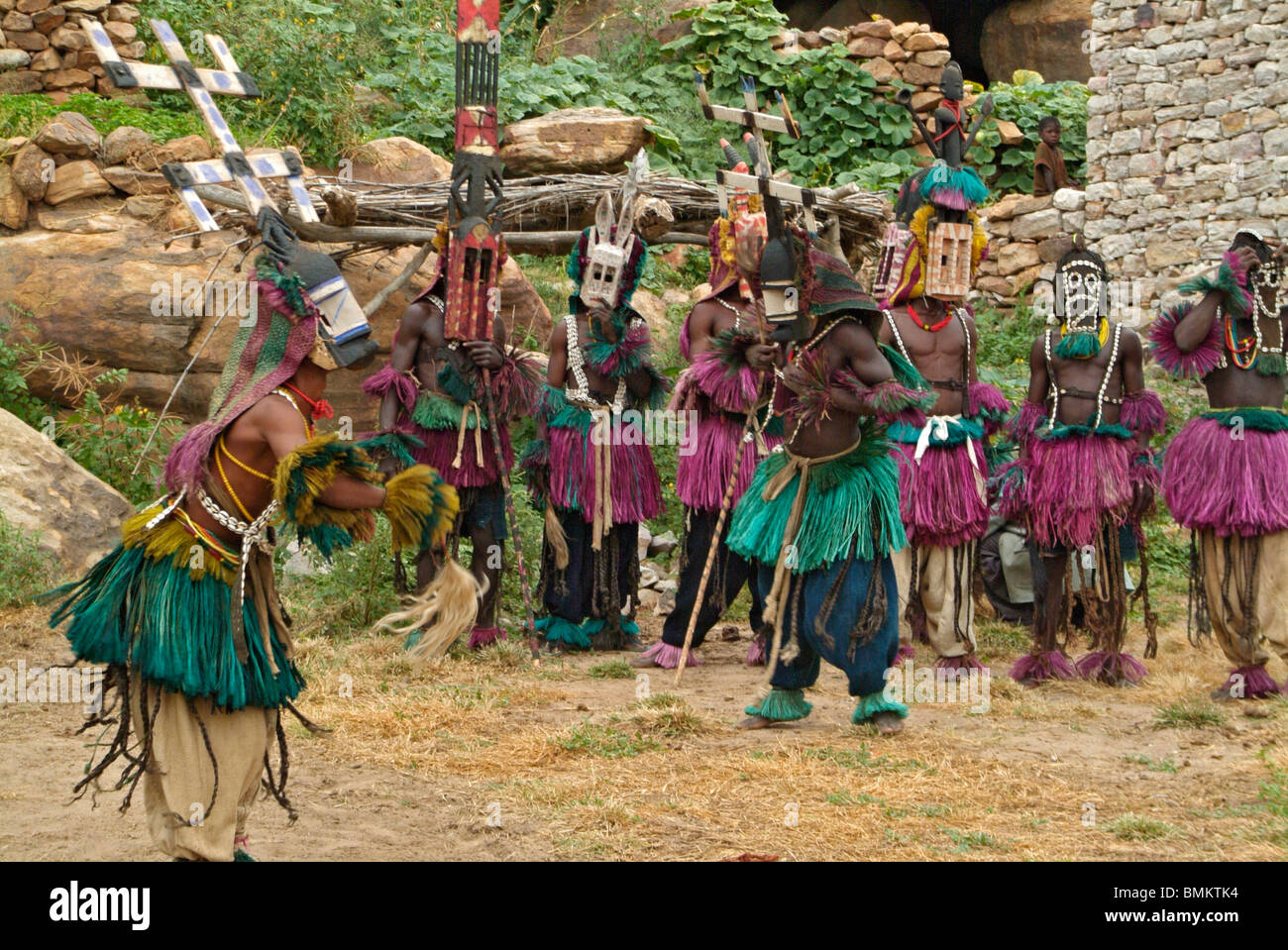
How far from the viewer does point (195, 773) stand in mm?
3805

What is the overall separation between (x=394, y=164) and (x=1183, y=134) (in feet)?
22.7

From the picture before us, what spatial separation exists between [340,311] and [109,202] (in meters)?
7.22

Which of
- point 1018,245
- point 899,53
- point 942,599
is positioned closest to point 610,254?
point 942,599

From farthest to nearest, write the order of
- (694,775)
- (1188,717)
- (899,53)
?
1. (899,53)
2. (1188,717)
3. (694,775)

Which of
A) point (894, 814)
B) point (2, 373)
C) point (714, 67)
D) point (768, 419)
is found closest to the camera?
point (894, 814)

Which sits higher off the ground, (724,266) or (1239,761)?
(724,266)

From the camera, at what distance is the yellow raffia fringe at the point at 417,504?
12.4 feet

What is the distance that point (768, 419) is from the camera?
23.7ft

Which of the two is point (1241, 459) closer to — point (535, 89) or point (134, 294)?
point (134, 294)

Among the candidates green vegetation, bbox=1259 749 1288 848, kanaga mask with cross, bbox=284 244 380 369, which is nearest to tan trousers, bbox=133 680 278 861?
kanaga mask with cross, bbox=284 244 380 369

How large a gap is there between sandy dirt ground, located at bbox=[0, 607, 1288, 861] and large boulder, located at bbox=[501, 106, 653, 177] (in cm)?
589

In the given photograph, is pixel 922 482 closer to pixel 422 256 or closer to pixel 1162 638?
pixel 1162 638

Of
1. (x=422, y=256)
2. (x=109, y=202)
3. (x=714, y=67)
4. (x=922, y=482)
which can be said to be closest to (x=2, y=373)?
(x=109, y=202)

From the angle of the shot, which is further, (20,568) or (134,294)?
(134,294)
